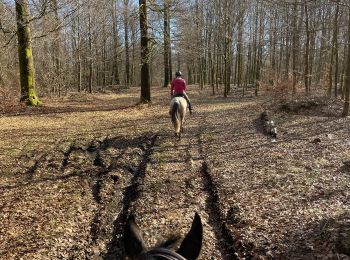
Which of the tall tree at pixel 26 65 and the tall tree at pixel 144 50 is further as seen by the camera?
the tall tree at pixel 144 50

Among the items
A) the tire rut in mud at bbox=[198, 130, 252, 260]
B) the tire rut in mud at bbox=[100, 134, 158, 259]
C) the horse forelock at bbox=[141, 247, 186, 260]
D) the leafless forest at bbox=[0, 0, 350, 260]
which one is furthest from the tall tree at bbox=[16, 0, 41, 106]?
the horse forelock at bbox=[141, 247, 186, 260]

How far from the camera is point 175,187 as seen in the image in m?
7.96

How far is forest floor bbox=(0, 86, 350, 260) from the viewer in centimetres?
551

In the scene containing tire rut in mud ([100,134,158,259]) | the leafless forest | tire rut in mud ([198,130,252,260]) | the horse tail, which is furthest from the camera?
the horse tail

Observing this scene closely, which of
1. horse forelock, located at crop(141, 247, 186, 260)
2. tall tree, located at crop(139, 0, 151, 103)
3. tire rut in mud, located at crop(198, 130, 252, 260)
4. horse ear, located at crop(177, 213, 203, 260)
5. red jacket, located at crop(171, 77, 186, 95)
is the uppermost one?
tall tree, located at crop(139, 0, 151, 103)

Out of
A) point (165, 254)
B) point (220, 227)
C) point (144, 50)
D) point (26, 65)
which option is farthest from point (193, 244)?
point (144, 50)

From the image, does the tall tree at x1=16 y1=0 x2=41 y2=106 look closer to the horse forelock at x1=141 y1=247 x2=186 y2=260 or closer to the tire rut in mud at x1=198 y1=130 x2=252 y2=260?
the tire rut in mud at x1=198 y1=130 x2=252 y2=260

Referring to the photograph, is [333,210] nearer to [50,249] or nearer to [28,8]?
[50,249]

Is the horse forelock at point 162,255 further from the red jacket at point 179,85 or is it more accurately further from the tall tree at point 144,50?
the tall tree at point 144,50

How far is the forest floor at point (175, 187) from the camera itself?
18.1 feet

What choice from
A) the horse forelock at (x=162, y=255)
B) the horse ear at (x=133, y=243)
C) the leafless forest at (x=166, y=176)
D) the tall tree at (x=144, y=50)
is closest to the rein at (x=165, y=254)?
the horse forelock at (x=162, y=255)

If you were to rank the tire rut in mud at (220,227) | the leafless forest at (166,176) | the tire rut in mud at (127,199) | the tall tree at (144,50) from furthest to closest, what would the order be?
the tall tree at (144,50)
the leafless forest at (166,176)
the tire rut in mud at (127,199)
the tire rut in mud at (220,227)

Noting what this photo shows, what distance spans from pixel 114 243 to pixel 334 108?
15.1m

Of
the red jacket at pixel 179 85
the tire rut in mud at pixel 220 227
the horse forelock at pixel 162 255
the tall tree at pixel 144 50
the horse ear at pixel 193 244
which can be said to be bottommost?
the tire rut in mud at pixel 220 227
